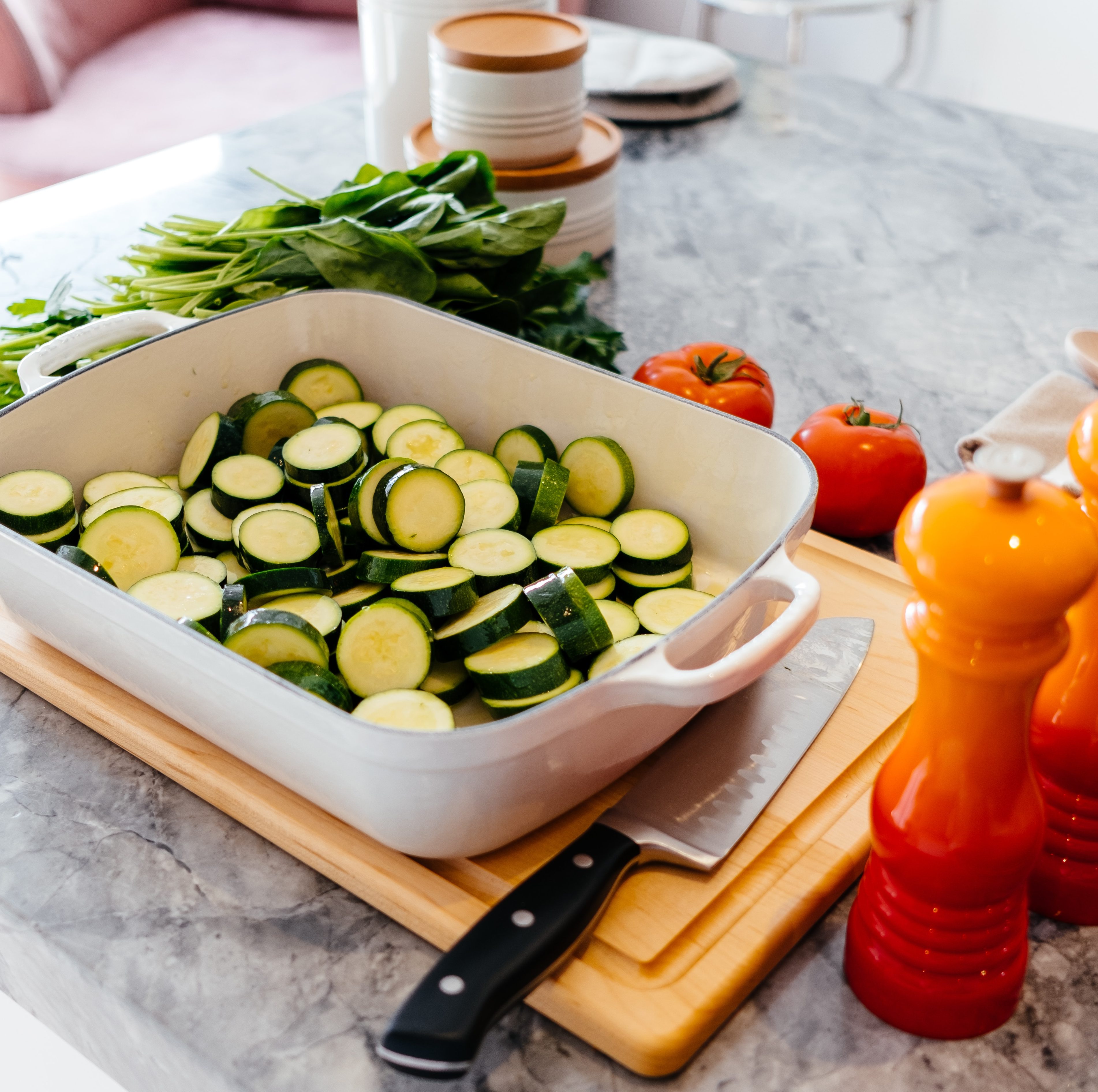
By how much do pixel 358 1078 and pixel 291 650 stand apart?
0.28 m

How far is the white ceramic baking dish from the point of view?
2.19 feet

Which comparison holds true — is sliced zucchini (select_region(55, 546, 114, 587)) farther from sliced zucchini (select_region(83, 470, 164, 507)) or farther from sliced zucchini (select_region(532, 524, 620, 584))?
sliced zucchini (select_region(532, 524, 620, 584))

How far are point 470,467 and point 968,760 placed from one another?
0.59 m

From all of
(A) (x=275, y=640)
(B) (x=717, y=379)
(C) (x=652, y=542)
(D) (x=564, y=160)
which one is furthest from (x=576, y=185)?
(A) (x=275, y=640)

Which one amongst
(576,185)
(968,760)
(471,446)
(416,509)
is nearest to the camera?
(968,760)

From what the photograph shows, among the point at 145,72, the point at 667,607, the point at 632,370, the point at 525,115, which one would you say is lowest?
the point at 145,72

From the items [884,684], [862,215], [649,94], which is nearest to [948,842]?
[884,684]

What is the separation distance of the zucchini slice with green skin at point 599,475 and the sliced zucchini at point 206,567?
1.04 ft

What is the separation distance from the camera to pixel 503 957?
0.63m

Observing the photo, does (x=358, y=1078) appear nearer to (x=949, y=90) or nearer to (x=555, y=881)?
(x=555, y=881)

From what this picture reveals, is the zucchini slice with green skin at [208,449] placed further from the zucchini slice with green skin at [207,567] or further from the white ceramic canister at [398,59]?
the white ceramic canister at [398,59]

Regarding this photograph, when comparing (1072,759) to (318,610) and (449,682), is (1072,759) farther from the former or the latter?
(318,610)

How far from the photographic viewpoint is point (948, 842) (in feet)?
2.00

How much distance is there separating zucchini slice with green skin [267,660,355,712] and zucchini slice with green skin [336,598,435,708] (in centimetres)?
3
